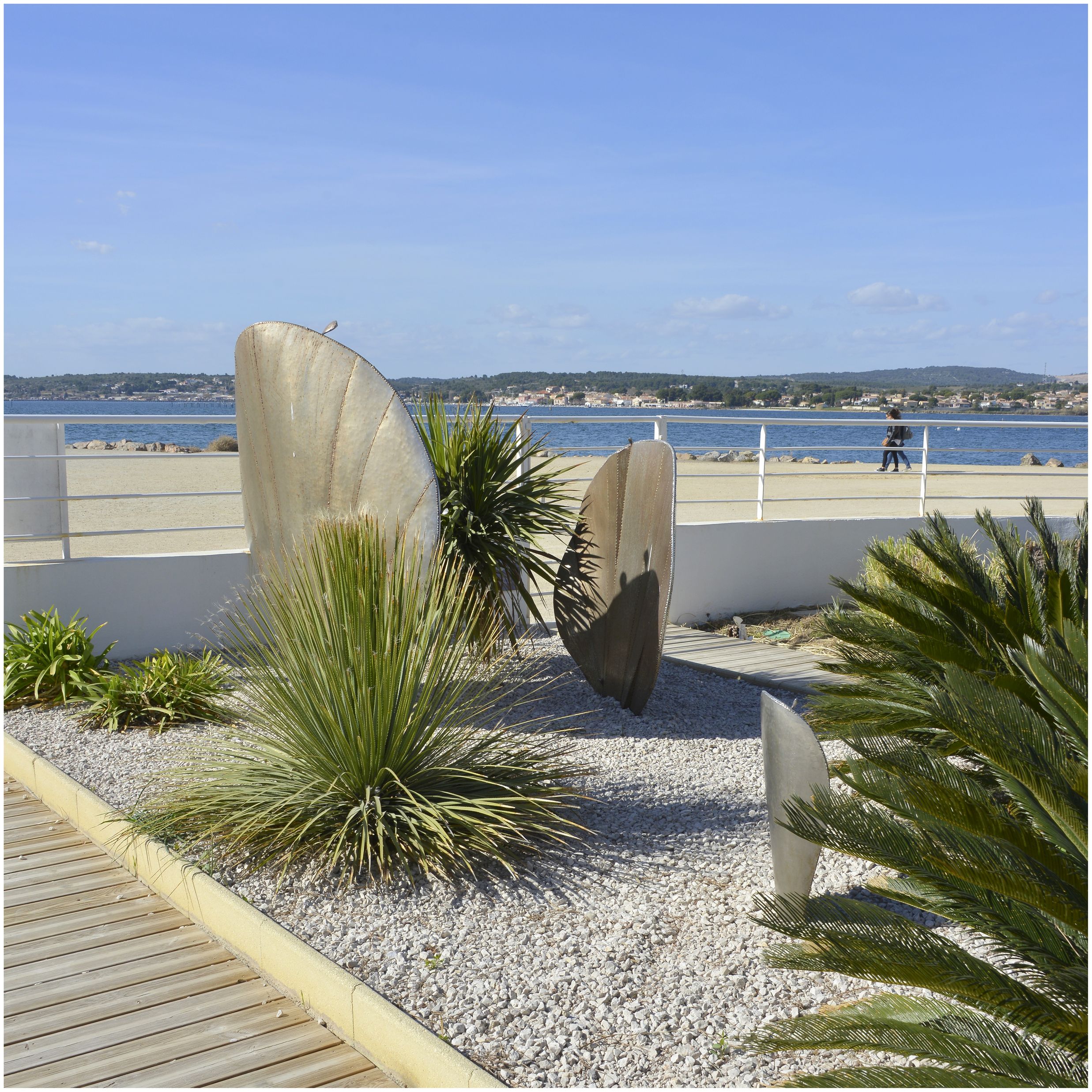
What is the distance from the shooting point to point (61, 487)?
7336 mm

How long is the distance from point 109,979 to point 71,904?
642mm

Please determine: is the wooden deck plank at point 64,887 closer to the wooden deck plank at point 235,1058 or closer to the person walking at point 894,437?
the wooden deck plank at point 235,1058

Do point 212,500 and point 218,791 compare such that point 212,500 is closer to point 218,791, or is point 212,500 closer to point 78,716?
point 78,716

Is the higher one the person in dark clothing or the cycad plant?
the person in dark clothing

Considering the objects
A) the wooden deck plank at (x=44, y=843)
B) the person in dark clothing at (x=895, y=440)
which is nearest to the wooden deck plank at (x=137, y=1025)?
the wooden deck plank at (x=44, y=843)

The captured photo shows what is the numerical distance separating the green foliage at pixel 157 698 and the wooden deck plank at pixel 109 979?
232 cm

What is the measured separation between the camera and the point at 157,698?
5762 millimetres

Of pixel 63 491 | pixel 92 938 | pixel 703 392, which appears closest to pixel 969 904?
pixel 92 938

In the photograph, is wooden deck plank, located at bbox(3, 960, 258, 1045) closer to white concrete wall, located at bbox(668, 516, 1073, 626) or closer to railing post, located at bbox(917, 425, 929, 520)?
white concrete wall, located at bbox(668, 516, 1073, 626)

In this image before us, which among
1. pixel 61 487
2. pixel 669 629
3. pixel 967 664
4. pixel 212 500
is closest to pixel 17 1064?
pixel 967 664

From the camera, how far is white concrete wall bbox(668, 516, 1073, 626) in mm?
8773

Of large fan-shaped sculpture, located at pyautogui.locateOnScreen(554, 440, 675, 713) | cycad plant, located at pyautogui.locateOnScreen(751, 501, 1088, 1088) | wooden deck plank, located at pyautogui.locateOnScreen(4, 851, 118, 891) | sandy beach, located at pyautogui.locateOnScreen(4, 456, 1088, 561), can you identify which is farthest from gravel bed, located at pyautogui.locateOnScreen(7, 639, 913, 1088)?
sandy beach, located at pyautogui.locateOnScreen(4, 456, 1088, 561)

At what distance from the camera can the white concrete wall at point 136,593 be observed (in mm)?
7016

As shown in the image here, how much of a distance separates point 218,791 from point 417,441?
1780mm
